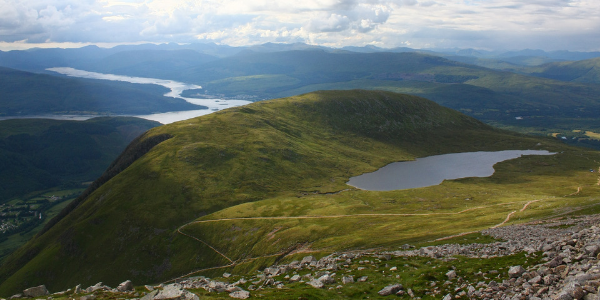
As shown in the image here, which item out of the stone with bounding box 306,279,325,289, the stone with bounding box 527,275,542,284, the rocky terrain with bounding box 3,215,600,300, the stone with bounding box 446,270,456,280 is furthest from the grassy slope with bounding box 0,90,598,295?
the stone with bounding box 527,275,542,284

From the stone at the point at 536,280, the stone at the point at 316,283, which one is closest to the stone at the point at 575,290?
the stone at the point at 536,280

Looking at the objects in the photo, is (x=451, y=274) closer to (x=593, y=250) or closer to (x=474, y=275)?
(x=474, y=275)

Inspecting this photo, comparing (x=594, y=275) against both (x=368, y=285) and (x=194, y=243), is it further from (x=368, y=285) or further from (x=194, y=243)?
(x=194, y=243)

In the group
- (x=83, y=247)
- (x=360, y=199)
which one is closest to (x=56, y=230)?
(x=83, y=247)

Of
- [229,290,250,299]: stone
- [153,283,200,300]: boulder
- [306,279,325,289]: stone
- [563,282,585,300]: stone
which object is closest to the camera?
[563,282,585,300]: stone

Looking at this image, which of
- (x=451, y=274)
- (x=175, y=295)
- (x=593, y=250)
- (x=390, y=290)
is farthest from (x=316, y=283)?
(x=593, y=250)

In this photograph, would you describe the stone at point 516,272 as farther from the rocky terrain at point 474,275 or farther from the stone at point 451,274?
the stone at point 451,274

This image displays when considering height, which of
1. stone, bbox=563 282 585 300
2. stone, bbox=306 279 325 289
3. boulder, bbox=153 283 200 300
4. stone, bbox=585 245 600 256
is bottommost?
stone, bbox=306 279 325 289

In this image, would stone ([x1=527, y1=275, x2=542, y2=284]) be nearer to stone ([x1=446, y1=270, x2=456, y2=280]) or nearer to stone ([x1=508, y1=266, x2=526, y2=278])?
stone ([x1=508, y1=266, x2=526, y2=278])
